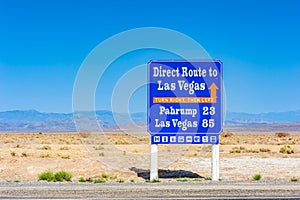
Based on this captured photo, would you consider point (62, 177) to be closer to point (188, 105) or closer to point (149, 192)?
point (188, 105)

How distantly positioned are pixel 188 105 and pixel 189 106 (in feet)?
0.16

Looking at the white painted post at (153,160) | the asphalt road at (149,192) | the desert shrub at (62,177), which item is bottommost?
the asphalt road at (149,192)

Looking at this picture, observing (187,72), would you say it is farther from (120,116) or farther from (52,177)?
(52,177)

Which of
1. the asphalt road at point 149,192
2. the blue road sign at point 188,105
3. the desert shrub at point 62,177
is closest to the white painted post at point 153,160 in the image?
the blue road sign at point 188,105

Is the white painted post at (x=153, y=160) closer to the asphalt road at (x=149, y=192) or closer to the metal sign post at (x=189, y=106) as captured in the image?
the metal sign post at (x=189, y=106)

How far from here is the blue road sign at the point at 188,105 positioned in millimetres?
17578

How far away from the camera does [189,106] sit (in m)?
17.6

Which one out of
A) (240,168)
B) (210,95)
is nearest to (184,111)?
(210,95)

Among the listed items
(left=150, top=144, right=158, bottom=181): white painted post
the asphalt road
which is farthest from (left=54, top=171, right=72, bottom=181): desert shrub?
the asphalt road

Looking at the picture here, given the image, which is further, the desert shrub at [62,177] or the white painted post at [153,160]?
the desert shrub at [62,177]

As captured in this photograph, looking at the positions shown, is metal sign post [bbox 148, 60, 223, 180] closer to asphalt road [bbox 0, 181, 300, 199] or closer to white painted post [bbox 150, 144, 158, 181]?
white painted post [bbox 150, 144, 158, 181]

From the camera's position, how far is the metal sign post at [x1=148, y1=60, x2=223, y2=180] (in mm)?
17578

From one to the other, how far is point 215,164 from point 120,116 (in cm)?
424

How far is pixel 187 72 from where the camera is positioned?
1767 cm
